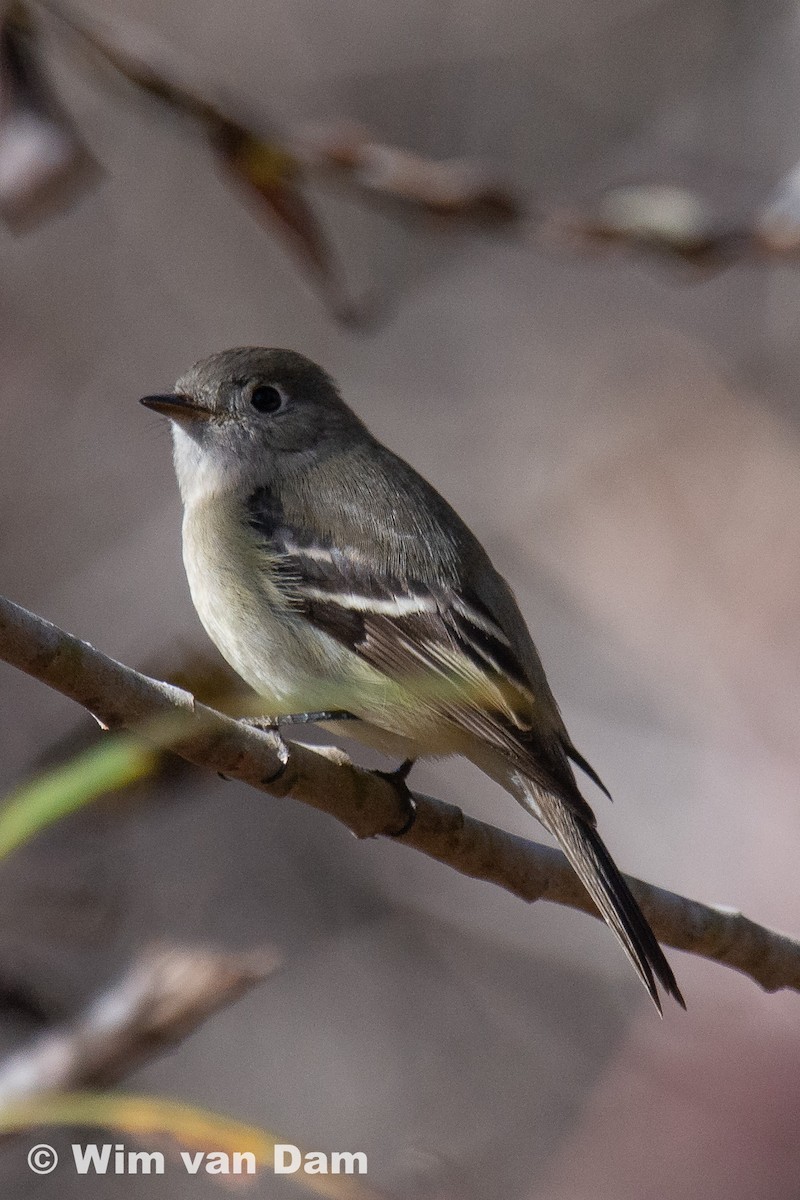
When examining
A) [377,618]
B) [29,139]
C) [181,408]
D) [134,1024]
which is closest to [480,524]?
[181,408]

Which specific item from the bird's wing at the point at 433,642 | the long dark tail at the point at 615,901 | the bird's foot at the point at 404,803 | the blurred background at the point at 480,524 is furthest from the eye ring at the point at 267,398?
the long dark tail at the point at 615,901

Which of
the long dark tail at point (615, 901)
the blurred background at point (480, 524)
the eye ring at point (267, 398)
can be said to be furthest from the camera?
the blurred background at point (480, 524)

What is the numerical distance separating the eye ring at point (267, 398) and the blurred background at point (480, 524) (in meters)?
0.31

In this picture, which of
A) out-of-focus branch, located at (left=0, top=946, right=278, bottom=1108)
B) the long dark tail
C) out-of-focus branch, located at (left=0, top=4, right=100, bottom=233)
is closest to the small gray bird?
the long dark tail

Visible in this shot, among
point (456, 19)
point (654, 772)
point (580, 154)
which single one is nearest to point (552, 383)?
point (580, 154)

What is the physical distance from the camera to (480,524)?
4734 mm

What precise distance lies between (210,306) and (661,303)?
174 cm

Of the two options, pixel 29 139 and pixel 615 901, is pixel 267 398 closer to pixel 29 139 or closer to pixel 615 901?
pixel 29 139

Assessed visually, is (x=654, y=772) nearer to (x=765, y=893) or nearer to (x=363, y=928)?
(x=765, y=893)

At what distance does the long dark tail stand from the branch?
0.06 metres

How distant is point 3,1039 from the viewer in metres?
3.62

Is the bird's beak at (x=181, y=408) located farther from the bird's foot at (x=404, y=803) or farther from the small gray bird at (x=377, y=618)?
the bird's foot at (x=404, y=803)

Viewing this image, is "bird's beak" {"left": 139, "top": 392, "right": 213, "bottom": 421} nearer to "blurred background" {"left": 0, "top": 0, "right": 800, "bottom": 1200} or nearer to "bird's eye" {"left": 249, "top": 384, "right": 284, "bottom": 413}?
"bird's eye" {"left": 249, "top": 384, "right": 284, "bottom": 413}

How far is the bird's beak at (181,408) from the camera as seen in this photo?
327 cm
